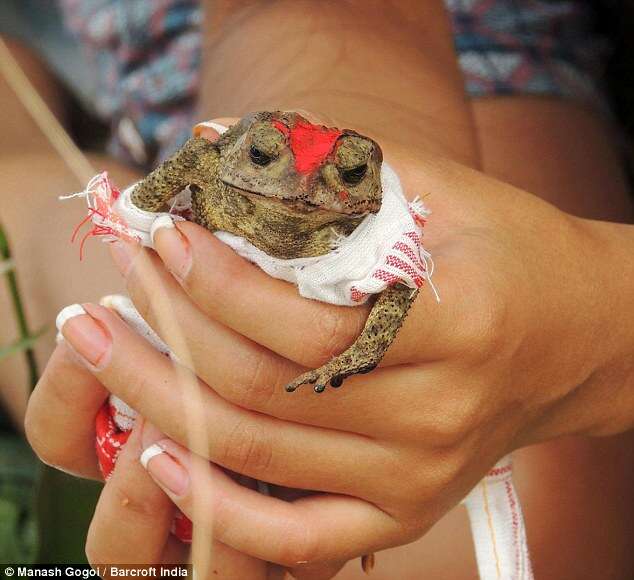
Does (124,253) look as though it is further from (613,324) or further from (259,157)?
(613,324)

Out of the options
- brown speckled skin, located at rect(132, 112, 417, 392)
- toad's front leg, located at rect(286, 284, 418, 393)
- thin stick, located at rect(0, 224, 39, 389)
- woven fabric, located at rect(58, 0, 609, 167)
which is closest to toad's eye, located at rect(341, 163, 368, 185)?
brown speckled skin, located at rect(132, 112, 417, 392)

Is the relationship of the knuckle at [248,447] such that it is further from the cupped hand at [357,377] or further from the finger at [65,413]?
the finger at [65,413]

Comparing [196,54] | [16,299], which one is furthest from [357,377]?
[196,54]

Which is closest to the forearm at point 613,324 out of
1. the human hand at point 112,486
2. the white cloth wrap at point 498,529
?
the white cloth wrap at point 498,529

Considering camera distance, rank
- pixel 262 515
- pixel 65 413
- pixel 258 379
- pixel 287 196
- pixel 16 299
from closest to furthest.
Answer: pixel 287 196
pixel 258 379
pixel 262 515
pixel 65 413
pixel 16 299

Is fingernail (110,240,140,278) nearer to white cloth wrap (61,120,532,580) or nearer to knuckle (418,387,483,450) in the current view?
white cloth wrap (61,120,532,580)

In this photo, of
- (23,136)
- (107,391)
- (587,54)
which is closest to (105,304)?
(107,391)
